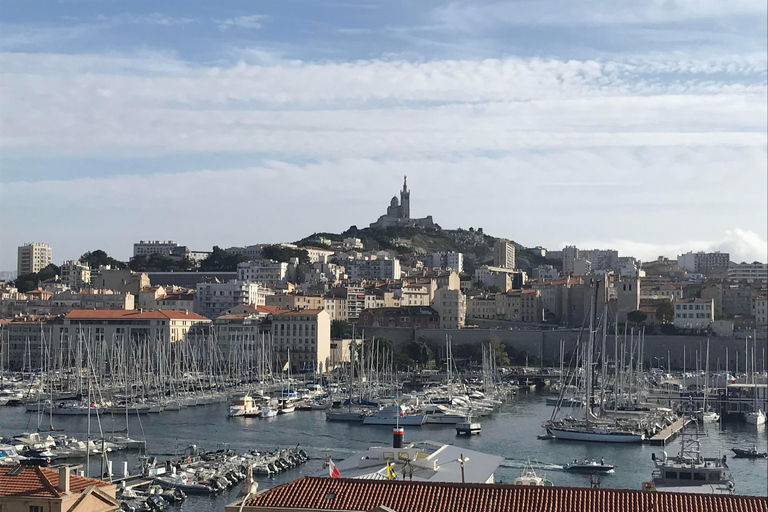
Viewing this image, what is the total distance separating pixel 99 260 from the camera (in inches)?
2090

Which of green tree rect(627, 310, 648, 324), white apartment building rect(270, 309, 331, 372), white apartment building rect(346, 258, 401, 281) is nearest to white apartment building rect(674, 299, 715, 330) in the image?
green tree rect(627, 310, 648, 324)

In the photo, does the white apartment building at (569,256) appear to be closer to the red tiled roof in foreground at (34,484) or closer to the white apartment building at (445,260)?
the white apartment building at (445,260)

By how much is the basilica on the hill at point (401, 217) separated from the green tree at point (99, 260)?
18079 mm

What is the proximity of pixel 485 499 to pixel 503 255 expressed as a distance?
54.3m

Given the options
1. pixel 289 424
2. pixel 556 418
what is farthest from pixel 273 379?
pixel 556 418

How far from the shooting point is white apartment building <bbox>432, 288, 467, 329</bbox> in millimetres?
37406

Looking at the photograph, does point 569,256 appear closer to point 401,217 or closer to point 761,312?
point 401,217

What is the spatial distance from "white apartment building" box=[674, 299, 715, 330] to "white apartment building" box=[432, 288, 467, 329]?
704cm

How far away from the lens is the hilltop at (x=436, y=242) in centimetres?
6146

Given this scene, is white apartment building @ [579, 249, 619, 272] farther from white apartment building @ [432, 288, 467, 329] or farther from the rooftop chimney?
the rooftop chimney

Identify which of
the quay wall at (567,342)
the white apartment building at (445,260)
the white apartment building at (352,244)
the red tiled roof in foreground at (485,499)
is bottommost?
the quay wall at (567,342)

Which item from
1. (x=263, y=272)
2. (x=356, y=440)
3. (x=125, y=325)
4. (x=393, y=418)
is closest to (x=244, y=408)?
(x=393, y=418)

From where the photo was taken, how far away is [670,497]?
554 cm

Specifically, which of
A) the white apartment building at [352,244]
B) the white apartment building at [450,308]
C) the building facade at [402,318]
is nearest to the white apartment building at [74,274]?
the white apartment building at [352,244]
